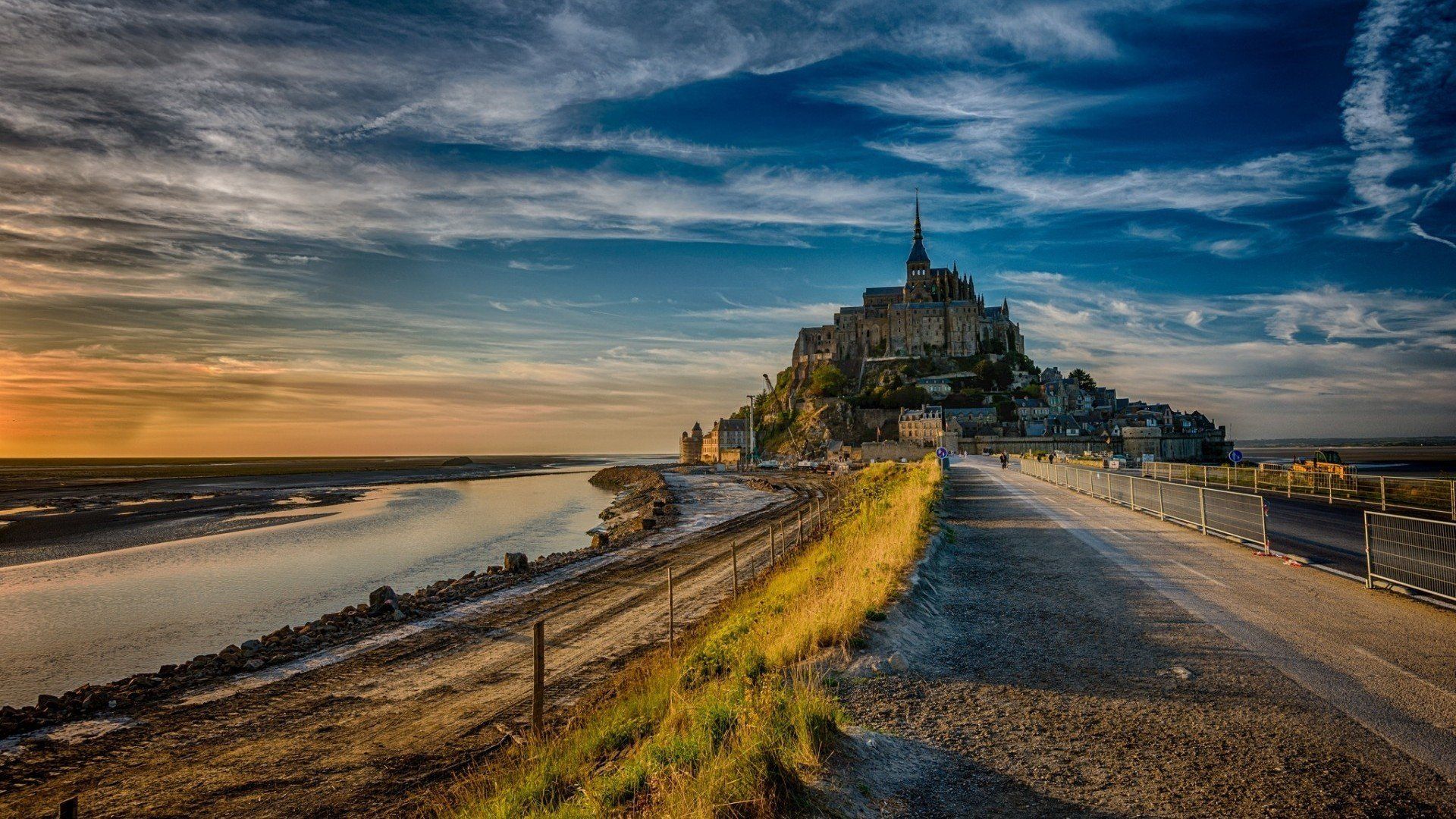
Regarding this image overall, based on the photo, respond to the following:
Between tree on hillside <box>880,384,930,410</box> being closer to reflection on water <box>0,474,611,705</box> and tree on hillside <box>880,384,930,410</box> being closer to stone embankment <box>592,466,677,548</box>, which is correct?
stone embankment <box>592,466,677,548</box>

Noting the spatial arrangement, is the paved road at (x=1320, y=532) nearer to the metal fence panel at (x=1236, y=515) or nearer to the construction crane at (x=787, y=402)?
the metal fence panel at (x=1236, y=515)

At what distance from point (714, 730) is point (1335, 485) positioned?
31963mm

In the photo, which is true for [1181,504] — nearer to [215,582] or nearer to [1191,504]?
[1191,504]

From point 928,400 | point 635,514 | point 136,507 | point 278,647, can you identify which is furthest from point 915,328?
point 278,647

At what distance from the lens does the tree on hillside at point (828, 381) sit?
136 metres

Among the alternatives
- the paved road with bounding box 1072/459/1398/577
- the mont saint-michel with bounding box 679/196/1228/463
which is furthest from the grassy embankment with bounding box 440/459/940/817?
the mont saint-michel with bounding box 679/196/1228/463

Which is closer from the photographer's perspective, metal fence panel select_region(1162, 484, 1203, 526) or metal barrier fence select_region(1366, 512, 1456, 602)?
metal barrier fence select_region(1366, 512, 1456, 602)

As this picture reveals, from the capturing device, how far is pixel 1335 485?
26.6 meters

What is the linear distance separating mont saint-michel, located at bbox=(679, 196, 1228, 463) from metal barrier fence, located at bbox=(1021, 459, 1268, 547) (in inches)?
3150

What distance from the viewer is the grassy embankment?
4465mm

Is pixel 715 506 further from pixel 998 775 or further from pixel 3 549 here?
pixel 998 775

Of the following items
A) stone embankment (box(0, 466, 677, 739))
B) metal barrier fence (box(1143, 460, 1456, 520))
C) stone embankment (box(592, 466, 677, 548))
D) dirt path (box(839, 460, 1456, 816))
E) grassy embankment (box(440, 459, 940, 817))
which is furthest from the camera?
stone embankment (box(592, 466, 677, 548))

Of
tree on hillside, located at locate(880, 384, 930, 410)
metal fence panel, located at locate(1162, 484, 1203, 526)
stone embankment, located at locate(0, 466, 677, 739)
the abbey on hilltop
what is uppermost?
the abbey on hilltop

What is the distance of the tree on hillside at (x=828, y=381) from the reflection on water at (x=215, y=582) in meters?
93.9
